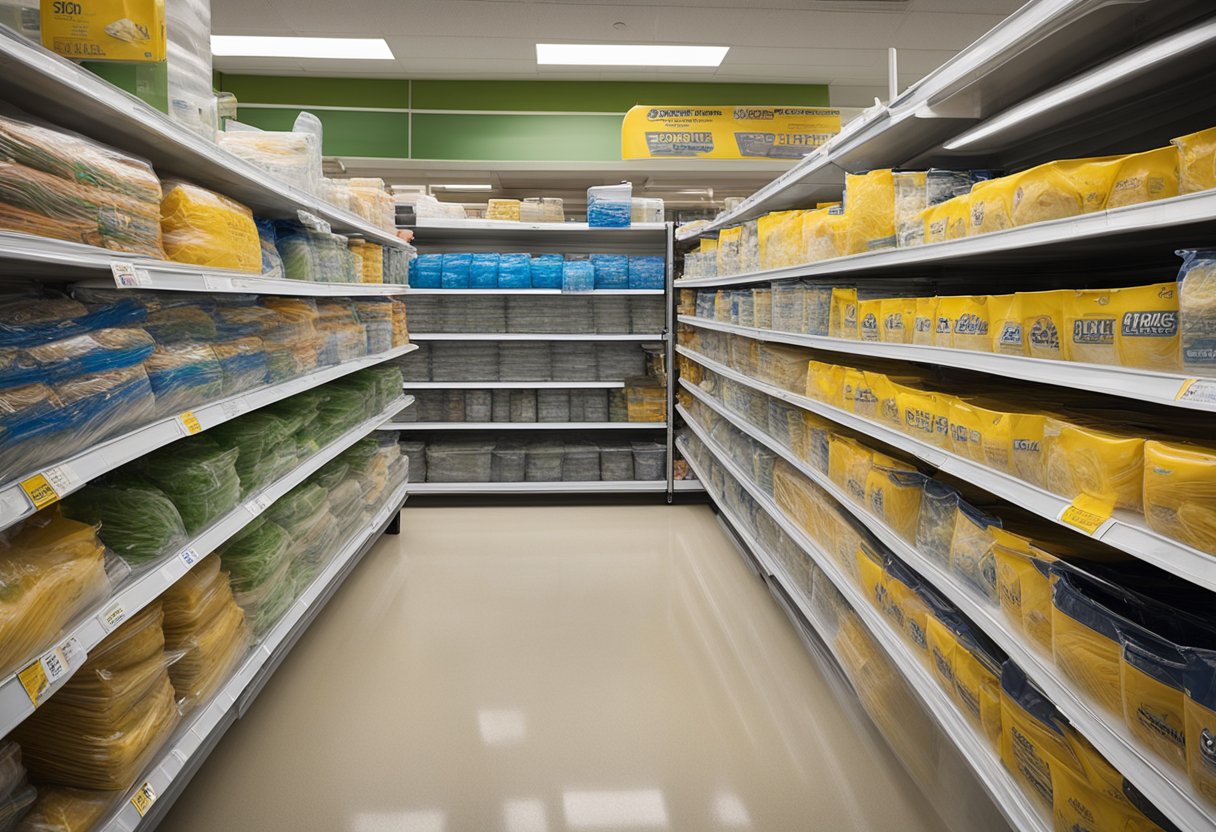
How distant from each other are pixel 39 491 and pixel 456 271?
4130 millimetres

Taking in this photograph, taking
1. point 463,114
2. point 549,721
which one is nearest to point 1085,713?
point 549,721

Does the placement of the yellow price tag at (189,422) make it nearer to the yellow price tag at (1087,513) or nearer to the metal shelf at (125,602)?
the metal shelf at (125,602)

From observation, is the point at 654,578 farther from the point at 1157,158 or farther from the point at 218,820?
the point at 1157,158

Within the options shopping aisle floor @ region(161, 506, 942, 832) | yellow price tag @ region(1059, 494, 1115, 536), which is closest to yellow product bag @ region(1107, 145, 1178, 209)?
yellow price tag @ region(1059, 494, 1115, 536)

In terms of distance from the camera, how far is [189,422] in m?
1.89

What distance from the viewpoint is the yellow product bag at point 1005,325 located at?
5.25 ft

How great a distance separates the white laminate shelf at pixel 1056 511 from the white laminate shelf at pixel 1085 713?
0.27 m

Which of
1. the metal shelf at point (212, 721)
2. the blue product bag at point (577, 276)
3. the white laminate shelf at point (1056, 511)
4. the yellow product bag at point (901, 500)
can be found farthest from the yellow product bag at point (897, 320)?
the blue product bag at point (577, 276)

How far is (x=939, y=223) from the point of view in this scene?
6.22 ft

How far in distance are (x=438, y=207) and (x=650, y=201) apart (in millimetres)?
1572

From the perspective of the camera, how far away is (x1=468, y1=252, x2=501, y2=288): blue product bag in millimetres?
5270

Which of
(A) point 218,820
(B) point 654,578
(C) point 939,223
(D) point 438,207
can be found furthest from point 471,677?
(D) point 438,207

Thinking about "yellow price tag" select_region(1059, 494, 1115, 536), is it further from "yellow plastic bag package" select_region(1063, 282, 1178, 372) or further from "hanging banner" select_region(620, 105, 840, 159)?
"hanging banner" select_region(620, 105, 840, 159)

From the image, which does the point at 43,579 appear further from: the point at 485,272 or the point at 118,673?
the point at 485,272
